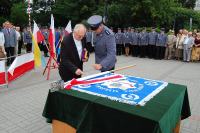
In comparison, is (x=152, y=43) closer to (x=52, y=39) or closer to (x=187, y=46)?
(x=187, y=46)

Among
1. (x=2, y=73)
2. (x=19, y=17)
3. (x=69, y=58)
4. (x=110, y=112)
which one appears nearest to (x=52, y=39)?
(x=2, y=73)

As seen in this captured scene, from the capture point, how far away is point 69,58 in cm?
461

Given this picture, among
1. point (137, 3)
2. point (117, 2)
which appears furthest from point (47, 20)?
point (137, 3)

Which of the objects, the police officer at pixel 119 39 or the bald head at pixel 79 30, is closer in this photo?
the bald head at pixel 79 30

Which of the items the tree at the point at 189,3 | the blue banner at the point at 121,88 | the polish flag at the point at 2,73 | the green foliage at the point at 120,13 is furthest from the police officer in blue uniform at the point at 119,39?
the tree at the point at 189,3

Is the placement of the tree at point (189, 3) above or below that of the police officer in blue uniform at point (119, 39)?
above

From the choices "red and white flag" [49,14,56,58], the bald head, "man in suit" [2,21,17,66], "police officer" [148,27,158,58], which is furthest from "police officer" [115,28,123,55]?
the bald head

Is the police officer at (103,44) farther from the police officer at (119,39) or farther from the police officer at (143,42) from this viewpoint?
the police officer at (119,39)

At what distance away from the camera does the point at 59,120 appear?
3.83 meters

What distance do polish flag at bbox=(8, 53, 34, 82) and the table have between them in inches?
182

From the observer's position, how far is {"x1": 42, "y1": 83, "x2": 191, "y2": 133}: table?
2.85 m

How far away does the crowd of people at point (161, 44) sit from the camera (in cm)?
1512

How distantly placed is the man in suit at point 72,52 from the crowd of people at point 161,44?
9962 millimetres

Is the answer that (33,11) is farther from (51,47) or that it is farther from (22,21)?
(51,47)
